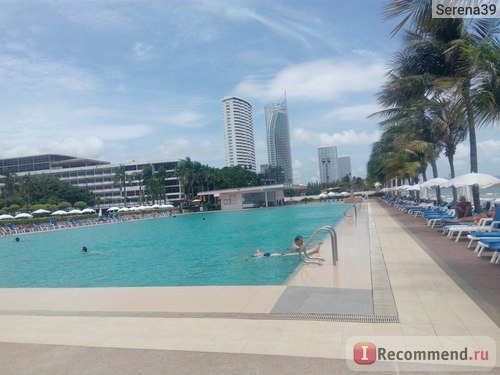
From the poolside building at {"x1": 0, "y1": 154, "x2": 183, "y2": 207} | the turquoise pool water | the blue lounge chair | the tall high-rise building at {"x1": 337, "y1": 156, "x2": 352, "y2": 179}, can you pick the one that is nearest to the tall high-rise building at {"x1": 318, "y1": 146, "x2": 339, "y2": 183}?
the tall high-rise building at {"x1": 337, "y1": 156, "x2": 352, "y2": 179}

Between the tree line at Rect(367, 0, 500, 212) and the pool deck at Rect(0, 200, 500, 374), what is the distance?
10.2 feet

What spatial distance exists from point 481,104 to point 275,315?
5.13 metres

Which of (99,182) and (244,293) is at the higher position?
(99,182)

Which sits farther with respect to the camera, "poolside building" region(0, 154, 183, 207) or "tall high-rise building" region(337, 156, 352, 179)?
"tall high-rise building" region(337, 156, 352, 179)

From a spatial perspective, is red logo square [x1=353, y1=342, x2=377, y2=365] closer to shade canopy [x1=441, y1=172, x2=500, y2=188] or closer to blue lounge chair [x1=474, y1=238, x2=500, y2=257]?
blue lounge chair [x1=474, y1=238, x2=500, y2=257]

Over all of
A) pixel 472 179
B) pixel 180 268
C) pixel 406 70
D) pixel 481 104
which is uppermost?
pixel 406 70

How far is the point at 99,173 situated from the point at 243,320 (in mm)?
95017

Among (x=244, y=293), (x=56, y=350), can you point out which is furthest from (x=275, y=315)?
(x=56, y=350)

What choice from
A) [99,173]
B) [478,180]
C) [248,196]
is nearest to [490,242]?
[478,180]

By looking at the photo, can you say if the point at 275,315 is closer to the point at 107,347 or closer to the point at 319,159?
the point at 107,347

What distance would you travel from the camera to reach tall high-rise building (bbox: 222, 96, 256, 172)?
5354 inches

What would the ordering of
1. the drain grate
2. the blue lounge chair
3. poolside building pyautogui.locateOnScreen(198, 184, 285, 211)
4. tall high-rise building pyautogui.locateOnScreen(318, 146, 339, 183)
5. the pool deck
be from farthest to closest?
tall high-rise building pyautogui.locateOnScreen(318, 146, 339, 183) → poolside building pyautogui.locateOnScreen(198, 184, 285, 211) → the blue lounge chair → the drain grate → the pool deck

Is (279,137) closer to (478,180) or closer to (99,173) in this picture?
(99,173)

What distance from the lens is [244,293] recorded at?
7.00 m
